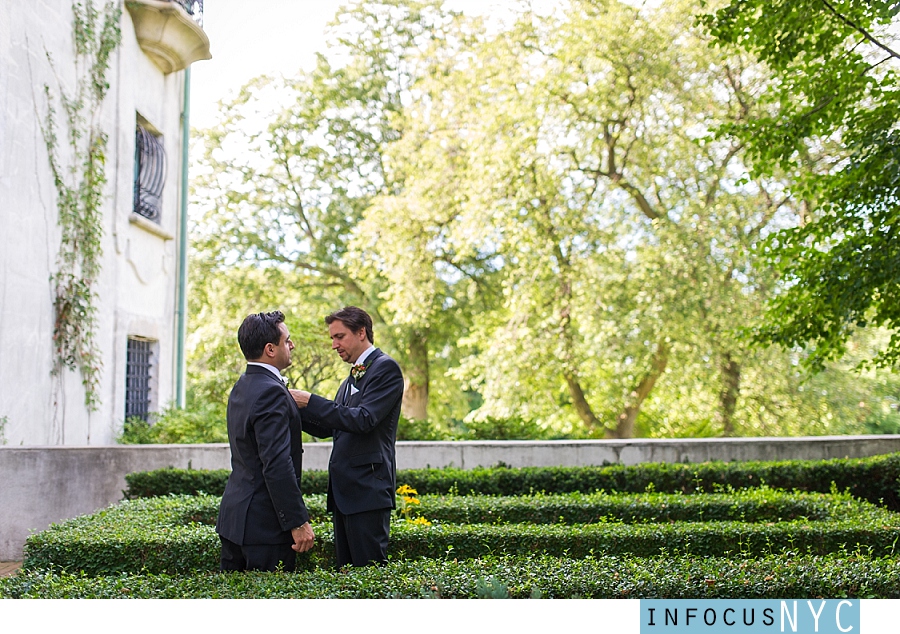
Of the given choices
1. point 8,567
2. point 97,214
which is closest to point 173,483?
point 8,567

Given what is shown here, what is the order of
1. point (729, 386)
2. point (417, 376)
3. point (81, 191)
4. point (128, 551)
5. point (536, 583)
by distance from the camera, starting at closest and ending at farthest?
point (536, 583), point (128, 551), point (81, 191), point (729, 386), point (417, 376)

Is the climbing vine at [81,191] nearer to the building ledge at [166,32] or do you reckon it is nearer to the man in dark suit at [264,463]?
the building ledge at [166,32]

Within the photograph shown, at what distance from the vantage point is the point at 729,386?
49.9 ft

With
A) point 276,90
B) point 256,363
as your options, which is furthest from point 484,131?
point 256,363

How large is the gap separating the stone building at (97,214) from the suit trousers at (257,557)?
201 inches

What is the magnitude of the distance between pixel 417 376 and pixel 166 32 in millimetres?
12341

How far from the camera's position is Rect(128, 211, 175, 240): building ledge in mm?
10320

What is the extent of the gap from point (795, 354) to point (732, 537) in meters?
11.3

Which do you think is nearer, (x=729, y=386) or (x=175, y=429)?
(x=175, y=429)

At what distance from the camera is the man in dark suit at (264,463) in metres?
3.60

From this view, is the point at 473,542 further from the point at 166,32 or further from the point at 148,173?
the point at 166,32

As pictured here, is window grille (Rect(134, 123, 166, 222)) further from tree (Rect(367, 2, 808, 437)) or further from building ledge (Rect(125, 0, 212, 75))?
tree (Rect(367, 2, 808, 437))

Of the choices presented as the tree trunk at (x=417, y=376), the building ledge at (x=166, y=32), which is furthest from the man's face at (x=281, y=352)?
the tree trunk at (x=417, y=376)

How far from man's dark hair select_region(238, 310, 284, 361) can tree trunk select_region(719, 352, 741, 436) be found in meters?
12.4
